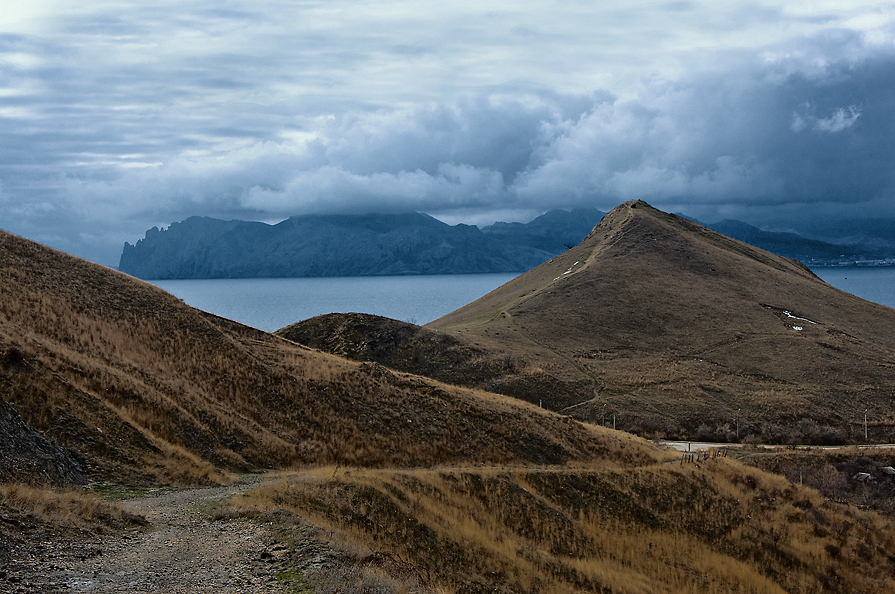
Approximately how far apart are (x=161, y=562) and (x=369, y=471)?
12455 millimetres

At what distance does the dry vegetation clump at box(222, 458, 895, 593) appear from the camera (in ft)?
60.4

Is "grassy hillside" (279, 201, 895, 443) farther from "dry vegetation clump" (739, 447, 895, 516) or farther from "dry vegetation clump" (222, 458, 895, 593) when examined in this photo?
"dry vegetation clump" (222, 458, 895, 593)

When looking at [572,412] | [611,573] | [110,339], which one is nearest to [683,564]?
[611,573]

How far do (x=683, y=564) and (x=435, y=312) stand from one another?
163327mm

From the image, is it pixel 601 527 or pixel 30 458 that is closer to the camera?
pixel 30 458

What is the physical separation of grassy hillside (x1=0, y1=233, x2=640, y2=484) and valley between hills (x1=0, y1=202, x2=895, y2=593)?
0.13 metres

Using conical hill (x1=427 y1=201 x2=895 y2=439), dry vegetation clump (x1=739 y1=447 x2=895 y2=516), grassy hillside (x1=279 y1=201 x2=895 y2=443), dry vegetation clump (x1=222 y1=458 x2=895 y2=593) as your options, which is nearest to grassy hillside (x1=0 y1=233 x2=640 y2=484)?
dry vegetation clump (x1=222 y1=458 x2=895 y2=593)

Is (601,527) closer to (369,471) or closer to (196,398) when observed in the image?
(369,471)

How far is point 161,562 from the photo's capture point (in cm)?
1250

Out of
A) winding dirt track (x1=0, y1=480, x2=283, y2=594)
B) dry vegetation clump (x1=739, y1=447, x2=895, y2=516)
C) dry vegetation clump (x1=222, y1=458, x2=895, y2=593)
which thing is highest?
winding dirt track (x1=0, y1=480, x2=283, y2=594)

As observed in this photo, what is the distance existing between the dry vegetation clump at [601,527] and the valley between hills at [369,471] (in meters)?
0.11

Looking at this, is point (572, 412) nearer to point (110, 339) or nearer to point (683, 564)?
point (683, 564)

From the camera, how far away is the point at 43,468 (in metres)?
16.8

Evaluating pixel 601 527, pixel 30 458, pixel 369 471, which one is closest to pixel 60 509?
pixel 30 458
